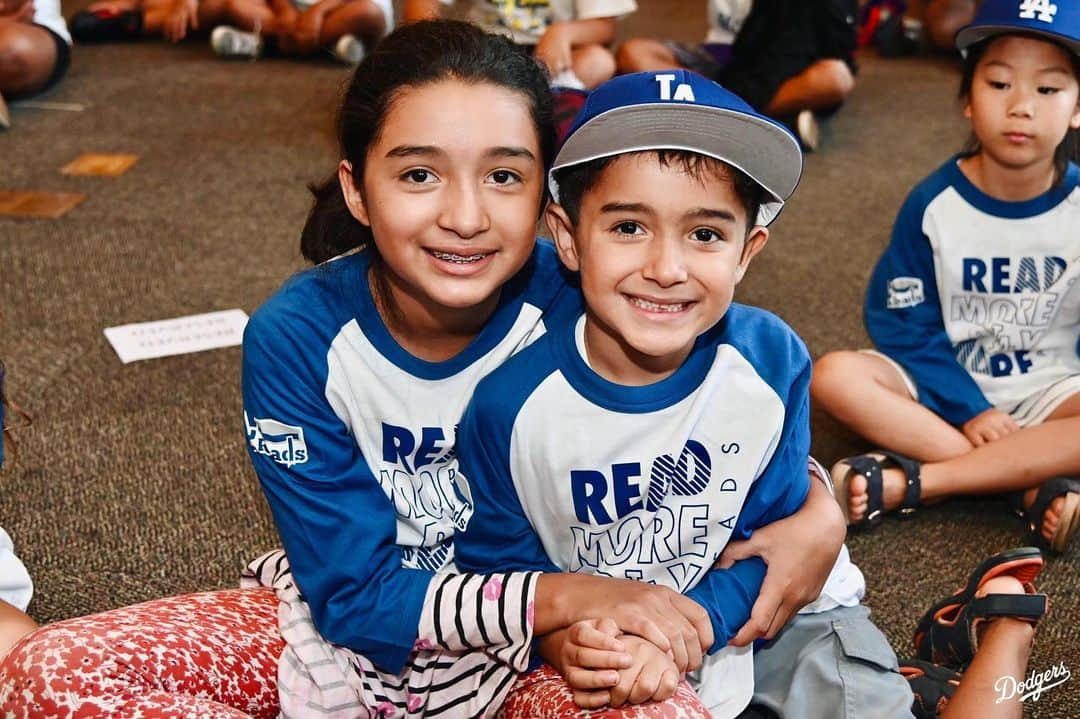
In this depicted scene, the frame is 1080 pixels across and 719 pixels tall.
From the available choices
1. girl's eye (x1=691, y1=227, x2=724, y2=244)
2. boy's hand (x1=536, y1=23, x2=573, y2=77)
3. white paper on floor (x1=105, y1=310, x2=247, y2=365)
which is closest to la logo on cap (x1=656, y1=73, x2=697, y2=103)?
girl's eye (x1=691, y1=227, x2=724, y2=244)

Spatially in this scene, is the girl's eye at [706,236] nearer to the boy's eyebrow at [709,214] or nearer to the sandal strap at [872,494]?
the boy's eyebrow at [709,214]

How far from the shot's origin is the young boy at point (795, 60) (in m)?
2.88

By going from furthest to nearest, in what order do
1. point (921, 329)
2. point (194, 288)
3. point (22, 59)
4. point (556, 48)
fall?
point (22, 59)
point (556, 48)
point (194, 288)
point (921, 329)

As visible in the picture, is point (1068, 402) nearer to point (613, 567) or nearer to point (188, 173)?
point (613, 567)

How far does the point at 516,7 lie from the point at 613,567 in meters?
2.10

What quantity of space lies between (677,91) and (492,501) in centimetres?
37

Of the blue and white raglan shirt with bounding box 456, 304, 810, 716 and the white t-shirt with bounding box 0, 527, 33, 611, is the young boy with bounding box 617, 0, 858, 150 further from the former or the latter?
the white t-shirt with bounding box 0, 527, 33, 611

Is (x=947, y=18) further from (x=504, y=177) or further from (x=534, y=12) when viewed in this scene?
(x=504, y=177)

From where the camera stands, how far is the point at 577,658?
0.91 meters

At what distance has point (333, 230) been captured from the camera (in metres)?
1.10

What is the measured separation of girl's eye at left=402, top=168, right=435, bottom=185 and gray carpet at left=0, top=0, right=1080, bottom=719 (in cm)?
19

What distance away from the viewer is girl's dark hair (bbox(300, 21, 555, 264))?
0.96m

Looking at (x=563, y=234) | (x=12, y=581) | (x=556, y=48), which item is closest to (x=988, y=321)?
(x=563, y=234)

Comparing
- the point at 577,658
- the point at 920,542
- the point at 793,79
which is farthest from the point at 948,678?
the point at 793,79
